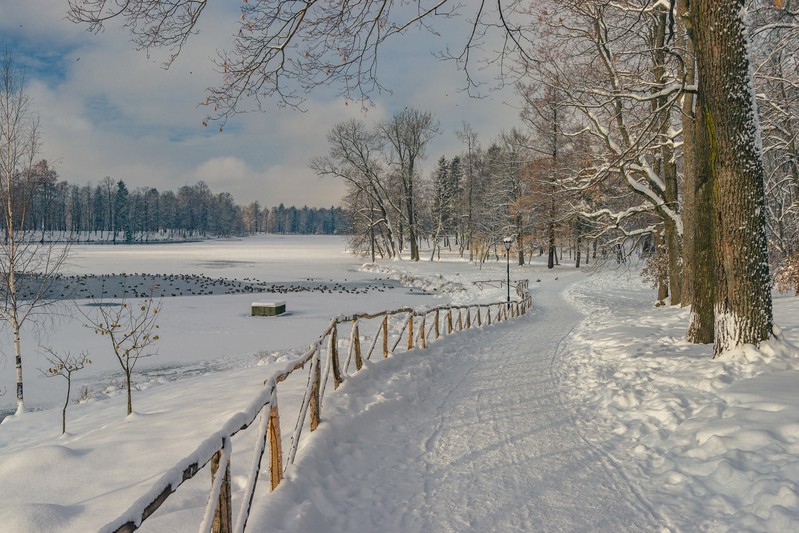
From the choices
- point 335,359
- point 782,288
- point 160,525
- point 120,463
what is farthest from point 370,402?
point 782,288

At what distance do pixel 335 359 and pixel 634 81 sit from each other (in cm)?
884

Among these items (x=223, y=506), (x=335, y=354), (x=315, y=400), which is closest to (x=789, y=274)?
(x=335, y=354)

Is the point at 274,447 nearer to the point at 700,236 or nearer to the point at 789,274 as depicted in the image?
the point at 700,236

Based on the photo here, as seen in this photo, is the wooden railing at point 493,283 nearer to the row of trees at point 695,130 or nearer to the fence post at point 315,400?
the row of trees at point 695,130

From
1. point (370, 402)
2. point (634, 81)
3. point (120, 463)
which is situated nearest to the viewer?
point (120, 463)

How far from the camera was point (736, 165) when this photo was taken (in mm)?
6473

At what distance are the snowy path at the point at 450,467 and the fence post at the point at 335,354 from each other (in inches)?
8.1

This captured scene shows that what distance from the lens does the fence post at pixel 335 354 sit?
21.1ft

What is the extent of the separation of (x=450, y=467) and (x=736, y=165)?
588 cm

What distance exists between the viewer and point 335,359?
6.67 metres

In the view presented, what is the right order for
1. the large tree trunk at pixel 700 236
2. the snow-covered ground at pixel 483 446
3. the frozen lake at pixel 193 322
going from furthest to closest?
the frozen lake at pixel 193 322 → the large tree trunk at pixel 700 236 → the snow-covered ground at pixel 483 446

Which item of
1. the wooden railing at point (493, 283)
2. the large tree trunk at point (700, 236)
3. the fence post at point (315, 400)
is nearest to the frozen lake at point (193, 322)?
the wooden railing at point (493, 283)

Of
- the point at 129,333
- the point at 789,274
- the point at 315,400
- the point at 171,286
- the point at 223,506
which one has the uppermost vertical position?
the point at 789,274

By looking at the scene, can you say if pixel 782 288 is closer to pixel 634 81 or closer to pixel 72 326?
pixel 634 81
